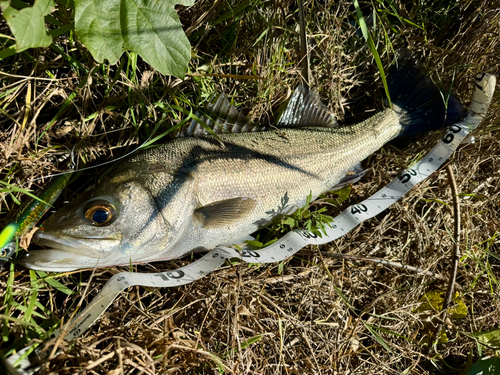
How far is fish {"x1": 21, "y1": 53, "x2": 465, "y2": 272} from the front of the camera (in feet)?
7.23

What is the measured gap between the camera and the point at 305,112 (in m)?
3.02

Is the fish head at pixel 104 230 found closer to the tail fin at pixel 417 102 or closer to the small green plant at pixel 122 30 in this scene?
the small green plant at pixel 122 30

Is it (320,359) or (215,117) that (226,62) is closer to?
(215,117)

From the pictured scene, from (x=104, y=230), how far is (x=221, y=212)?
744 mm

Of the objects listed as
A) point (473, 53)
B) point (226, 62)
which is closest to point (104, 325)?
point (226, 62)

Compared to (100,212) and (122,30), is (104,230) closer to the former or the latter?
(100,212)

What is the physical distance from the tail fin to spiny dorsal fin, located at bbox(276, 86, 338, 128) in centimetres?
64

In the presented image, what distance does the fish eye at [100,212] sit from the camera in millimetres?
2193

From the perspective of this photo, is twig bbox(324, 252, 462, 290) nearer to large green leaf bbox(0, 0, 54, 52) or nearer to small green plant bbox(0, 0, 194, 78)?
small green plant bbox(0, 0, 194, 78)

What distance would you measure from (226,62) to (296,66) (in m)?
0.59

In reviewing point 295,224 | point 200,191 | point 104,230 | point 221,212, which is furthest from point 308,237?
point 104,230

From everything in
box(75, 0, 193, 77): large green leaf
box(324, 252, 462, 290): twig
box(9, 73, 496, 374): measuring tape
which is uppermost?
box(75, 0, 193, 77): large green leaf

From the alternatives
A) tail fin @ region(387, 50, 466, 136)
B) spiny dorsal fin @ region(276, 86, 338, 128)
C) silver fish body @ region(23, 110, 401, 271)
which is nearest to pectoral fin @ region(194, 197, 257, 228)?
silver fish body @ region(23, 110, 401, 271)

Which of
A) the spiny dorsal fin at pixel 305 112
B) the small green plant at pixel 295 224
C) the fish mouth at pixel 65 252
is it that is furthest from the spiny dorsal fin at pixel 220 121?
the fish mouth at pixel 65 252
